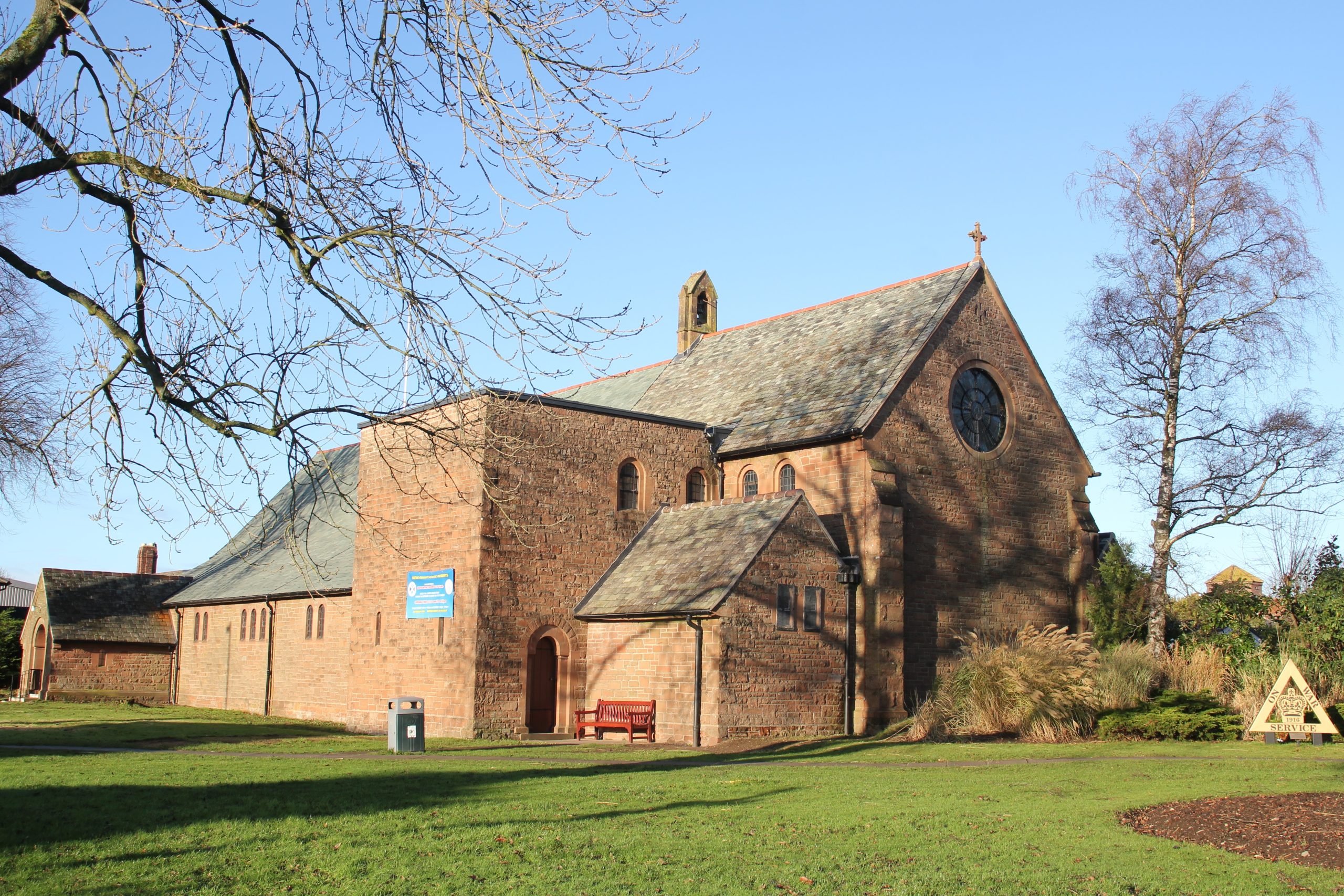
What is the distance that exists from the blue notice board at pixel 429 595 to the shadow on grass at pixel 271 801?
10.5m

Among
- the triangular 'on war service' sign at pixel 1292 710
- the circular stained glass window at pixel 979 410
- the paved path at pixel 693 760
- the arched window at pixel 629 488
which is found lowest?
the paved path at pixel 693 760

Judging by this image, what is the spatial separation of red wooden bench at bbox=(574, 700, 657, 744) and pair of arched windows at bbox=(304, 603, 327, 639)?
455 inches

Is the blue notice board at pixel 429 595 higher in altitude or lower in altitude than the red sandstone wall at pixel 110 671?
higher

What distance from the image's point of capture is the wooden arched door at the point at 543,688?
2642 cm

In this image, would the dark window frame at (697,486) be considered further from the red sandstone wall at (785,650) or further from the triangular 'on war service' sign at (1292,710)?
the triangular 'on war service' sign at (1292,710)

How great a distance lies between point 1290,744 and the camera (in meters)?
21.3

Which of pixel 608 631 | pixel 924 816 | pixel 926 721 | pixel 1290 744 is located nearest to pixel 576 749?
pixel 608 631

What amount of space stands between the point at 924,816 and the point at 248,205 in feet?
28.9

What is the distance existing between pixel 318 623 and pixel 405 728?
15233 millimetres

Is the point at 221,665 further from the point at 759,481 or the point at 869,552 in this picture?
the point at 869,552

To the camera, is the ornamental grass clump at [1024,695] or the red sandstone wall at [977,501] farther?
the red sandstone wall at [977,501]

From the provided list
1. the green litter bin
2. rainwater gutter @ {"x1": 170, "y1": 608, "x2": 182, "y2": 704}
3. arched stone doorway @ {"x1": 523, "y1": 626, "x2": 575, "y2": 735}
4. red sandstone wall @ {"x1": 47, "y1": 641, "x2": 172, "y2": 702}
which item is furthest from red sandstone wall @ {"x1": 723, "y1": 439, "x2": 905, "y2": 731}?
red sandstone wall @ {"x1": 47, "y1": 641, "x2": 172, "y2": 702}

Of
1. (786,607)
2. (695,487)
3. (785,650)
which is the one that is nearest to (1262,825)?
(785,650)

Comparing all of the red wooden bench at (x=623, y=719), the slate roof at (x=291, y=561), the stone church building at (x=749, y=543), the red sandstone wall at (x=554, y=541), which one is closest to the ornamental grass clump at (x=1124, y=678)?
the stone church building at (x=749, y=543)
